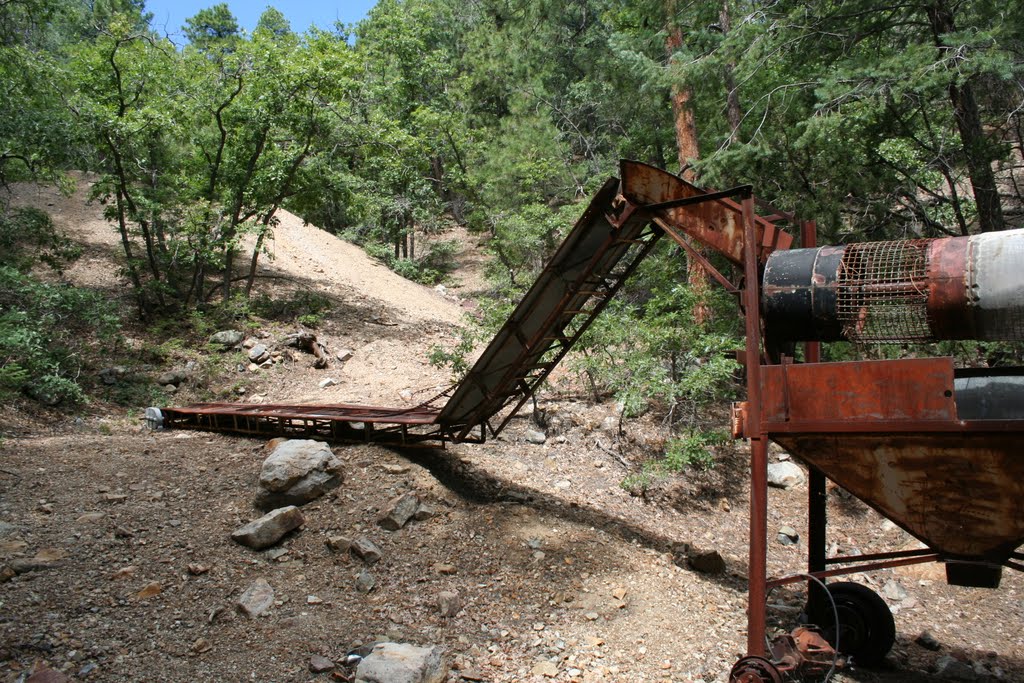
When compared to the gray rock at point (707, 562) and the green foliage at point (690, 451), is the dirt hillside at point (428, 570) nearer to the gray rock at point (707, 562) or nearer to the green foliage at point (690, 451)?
the gray rock at point (707, 562)

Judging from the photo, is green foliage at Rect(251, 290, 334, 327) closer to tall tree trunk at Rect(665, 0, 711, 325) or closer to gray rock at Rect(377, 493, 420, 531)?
tall tree trunk at Rect(665, 0, 711, 325)

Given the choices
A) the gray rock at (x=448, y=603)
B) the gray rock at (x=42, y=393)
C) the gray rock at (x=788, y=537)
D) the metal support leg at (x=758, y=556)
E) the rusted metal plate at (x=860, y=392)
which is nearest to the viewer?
the rusted metal plate at (x=860, y=392)

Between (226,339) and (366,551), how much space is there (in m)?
8.60

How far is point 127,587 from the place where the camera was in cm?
592

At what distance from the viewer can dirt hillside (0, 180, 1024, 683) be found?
543 centimetres

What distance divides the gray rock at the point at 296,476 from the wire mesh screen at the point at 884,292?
510cm

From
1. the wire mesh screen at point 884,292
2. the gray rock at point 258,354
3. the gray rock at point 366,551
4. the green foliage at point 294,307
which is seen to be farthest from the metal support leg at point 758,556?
the green foliage at point 294,307

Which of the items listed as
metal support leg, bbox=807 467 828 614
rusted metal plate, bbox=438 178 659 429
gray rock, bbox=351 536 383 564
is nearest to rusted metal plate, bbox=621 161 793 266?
A: rusted metal plate, bbox=438 178 659 429

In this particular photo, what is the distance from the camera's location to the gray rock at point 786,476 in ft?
33.4

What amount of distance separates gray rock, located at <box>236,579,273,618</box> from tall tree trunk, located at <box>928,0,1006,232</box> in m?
9.55

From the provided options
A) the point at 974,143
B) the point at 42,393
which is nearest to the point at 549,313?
the point at 974,143

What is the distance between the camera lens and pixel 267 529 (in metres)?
6.69

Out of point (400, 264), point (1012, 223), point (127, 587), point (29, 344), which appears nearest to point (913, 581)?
point (1012, 223)

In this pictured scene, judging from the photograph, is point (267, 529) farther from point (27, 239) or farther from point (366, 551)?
point (27, 239)
